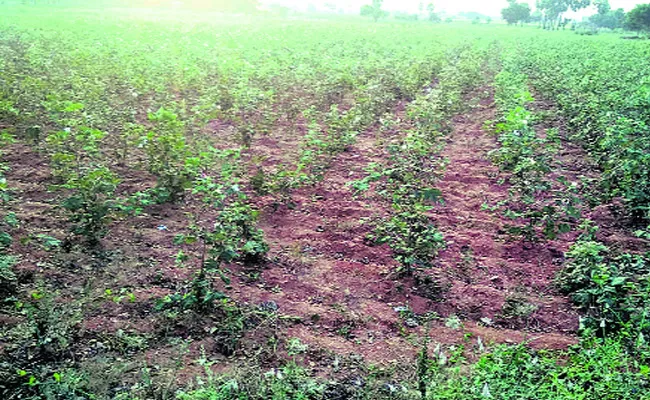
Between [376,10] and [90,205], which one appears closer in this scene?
[90,205]

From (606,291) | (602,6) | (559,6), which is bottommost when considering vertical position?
(606,291)

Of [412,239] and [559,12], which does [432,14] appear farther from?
[412,239]

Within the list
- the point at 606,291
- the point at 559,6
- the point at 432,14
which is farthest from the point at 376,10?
the point at 606,291

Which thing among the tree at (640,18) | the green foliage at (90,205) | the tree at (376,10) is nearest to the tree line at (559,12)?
the tree at (640,18)

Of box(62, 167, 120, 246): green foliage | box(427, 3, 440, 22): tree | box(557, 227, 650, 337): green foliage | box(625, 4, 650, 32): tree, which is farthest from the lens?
box(427, 3, 440, 22): tree

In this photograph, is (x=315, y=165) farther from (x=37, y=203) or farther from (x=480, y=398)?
(x=480, y=398)

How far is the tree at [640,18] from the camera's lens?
1833 inches

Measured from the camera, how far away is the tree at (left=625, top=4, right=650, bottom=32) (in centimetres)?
4656

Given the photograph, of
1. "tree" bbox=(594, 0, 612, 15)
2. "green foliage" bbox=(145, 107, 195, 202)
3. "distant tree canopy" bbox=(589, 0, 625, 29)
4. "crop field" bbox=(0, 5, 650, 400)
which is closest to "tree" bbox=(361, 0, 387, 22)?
"tree" bbox=(594, 0, 612, 15)

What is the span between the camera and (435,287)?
4.61 meters

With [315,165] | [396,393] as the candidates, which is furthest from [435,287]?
[315,165]

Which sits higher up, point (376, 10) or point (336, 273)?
point (376, 10)

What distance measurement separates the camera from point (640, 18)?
155 ft

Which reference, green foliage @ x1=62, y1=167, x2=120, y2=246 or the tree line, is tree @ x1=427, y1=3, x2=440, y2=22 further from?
green foliage @ x1=62, y1=167, x2=120, y2=246
